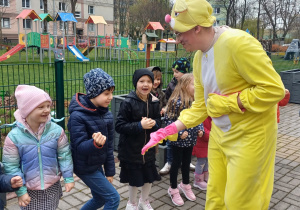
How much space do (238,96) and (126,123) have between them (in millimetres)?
1464

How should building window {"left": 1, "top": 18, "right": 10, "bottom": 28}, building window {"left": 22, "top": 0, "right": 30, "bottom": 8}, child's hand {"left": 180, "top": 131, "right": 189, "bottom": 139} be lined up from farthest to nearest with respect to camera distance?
building window {"left": 22, "top": 0, "right": 30, "bottom": 8} → building window {"left": 1, "top": 18, "right": 10, "bottom": 28} → child's hand {"left": 180, "top": 131, "right": 189, "bottom": 139}

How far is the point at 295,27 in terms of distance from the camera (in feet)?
161

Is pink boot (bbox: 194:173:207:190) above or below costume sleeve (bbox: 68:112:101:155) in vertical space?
below

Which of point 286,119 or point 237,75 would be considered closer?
point 237,75

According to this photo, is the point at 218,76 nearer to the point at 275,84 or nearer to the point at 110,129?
the point at 275,84

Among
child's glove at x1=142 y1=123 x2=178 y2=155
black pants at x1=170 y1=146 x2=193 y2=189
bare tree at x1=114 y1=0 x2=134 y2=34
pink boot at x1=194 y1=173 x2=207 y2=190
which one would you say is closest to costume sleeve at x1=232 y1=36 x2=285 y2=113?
child's glove at x1=142 y1=123 x2=178 y2=155

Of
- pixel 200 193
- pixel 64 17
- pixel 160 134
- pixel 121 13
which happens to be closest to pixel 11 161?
pixel 160 134

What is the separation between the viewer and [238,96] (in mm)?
2242

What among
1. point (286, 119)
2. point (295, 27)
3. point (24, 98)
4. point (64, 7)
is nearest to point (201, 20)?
point (24, 98)

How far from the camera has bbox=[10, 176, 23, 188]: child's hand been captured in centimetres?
244

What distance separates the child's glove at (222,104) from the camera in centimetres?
221

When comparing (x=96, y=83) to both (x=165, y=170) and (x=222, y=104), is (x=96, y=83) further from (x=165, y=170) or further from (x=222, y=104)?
(x=165, y=170)

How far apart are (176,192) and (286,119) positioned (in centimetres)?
539

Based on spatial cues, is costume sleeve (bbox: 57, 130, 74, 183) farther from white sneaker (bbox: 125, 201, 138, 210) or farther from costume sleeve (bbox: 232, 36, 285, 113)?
costume sleeve (bbox: 232, 36, 285, 113)
